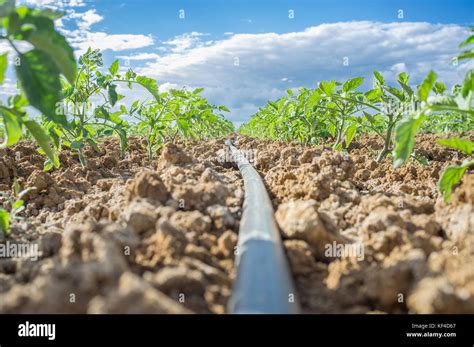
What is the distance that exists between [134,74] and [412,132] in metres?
2.94

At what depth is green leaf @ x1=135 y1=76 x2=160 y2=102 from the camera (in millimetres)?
3887

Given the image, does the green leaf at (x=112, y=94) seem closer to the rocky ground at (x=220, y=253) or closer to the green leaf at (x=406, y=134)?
the rocky ground at (x=220, y=253)

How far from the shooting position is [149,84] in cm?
396

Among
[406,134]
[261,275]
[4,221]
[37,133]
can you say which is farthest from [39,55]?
[406,134]

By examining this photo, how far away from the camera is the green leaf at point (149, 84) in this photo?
389cm

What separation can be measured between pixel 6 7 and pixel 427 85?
69.5 inches

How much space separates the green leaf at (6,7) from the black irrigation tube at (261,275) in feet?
3.87

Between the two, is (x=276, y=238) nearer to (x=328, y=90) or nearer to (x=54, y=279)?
(x=54, y=279)

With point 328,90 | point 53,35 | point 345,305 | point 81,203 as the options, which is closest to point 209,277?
point 345,305

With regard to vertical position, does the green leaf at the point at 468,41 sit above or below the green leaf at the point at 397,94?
above

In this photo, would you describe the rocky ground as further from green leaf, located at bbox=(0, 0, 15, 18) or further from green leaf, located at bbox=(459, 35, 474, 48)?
green leaf, located at bbox=(0, 0, 15, 18)

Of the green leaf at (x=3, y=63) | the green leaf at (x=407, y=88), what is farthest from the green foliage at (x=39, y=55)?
the green leaf at (x=407, y=88)

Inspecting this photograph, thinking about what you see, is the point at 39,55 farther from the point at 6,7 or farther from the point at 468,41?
the point at 468,41

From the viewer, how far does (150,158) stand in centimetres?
491
